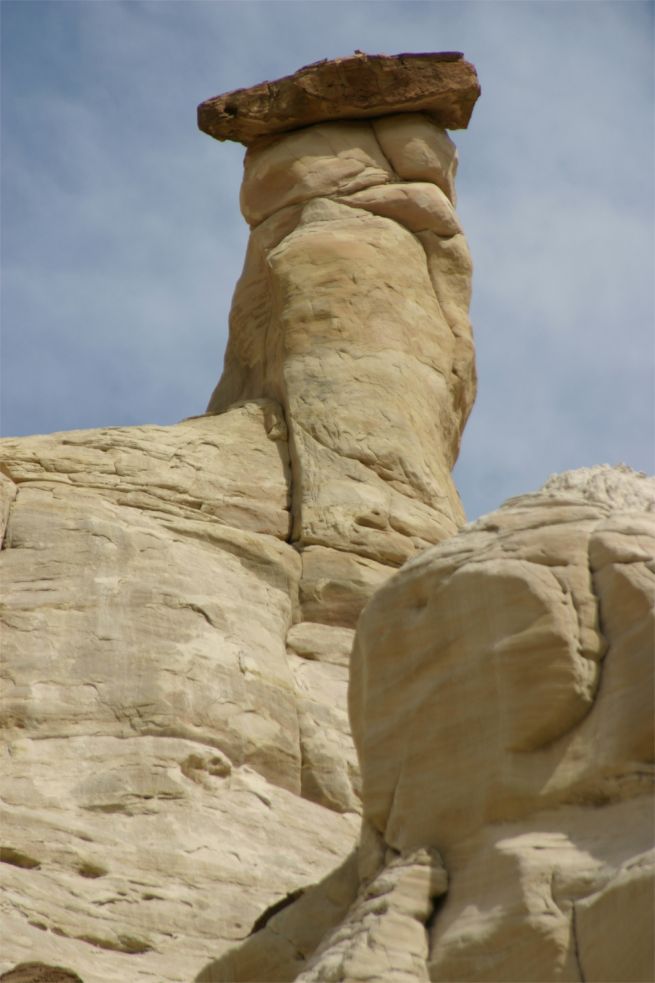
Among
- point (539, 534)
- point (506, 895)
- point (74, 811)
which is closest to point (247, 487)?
point (74, 811)

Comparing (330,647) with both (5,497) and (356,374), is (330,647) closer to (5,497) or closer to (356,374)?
(5,497)

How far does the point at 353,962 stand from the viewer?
9391mm

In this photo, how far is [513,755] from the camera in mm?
9797

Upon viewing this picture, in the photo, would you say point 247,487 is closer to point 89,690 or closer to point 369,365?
point 369,365

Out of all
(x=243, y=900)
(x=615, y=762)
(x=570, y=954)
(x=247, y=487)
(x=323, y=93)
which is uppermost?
(x=323, y=93)

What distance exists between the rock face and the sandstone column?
33mm

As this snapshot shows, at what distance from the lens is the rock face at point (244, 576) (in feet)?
46.6

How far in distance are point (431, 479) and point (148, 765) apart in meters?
5.87

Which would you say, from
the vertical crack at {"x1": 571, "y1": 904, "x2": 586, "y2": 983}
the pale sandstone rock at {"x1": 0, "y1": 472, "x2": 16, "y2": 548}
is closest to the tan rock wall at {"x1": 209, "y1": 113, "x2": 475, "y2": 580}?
the pale sandstone rock at {"x1": 0, "y1": 472, "x2": 16, "y2": 548}

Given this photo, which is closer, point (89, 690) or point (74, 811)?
point (74, 811)

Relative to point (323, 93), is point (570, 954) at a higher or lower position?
lower

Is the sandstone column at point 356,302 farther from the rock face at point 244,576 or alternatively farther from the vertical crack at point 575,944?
the vertical crack at point 575,944

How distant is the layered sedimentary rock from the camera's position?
9117 millimetres

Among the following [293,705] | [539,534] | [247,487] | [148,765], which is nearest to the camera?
[539,534]
